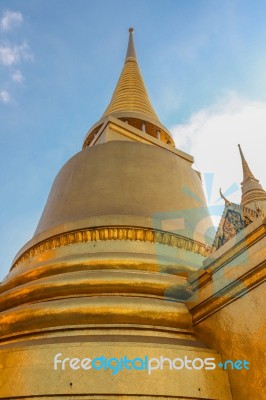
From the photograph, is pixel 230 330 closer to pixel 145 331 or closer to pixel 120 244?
pixel 145 331

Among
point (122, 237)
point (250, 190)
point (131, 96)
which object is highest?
point (131, 96)

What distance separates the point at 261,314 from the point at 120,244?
198cm

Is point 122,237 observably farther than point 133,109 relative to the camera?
No

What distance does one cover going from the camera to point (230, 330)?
3051mm

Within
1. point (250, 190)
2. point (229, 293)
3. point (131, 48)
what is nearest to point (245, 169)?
point (250, 190)

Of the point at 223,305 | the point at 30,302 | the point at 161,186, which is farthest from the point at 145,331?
the point at 161,186

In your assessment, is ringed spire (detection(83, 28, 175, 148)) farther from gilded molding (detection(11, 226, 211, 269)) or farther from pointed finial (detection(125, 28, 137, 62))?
gilded molding (detection(11, 226, 211, 269))

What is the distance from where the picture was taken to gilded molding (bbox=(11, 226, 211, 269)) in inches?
177

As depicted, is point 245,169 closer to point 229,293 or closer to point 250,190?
point 250,190

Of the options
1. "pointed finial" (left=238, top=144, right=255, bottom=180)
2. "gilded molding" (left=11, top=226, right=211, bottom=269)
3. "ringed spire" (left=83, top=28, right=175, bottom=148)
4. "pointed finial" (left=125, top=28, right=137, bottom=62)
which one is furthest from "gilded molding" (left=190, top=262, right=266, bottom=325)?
"pointed finial" (left=125, top=28, right=137, bottom=62)

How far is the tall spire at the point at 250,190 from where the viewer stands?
31.5 feet

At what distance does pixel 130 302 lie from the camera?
11.2 ft

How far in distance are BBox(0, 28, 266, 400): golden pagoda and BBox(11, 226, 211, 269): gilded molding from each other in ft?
0.04

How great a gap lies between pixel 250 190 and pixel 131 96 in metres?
3.98
